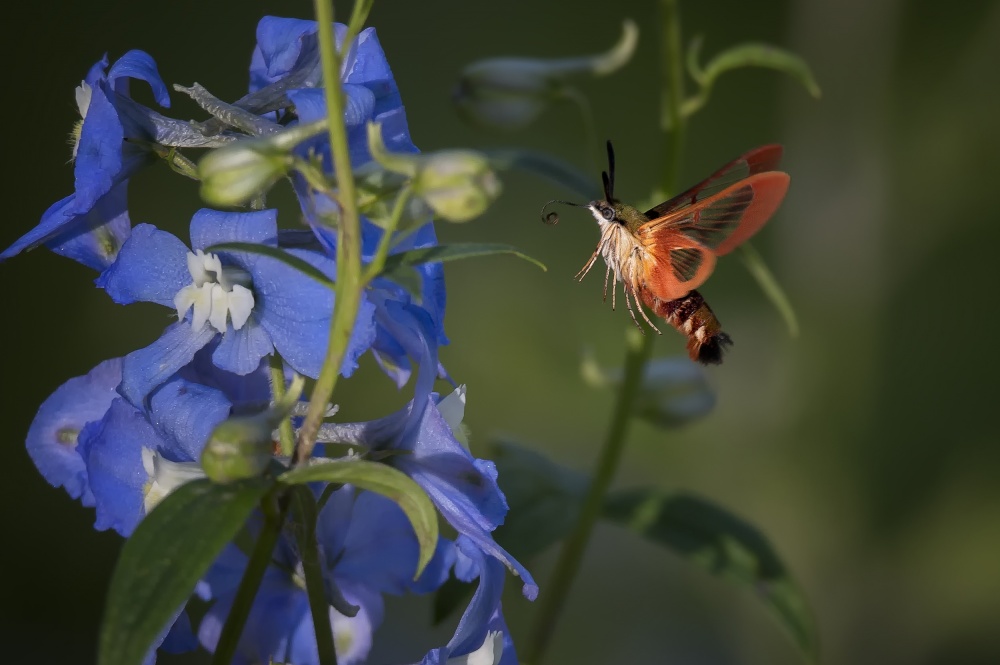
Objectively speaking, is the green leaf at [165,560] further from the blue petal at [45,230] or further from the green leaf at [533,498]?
the green leaf at [533,498]

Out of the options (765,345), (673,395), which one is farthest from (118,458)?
(765,345)

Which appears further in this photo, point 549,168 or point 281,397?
point 549,168

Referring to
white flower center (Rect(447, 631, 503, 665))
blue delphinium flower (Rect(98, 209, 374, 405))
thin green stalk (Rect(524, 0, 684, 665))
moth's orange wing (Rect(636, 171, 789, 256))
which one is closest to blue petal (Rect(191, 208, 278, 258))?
blue delphinium flower (Rect(98, 209, 374, 405))

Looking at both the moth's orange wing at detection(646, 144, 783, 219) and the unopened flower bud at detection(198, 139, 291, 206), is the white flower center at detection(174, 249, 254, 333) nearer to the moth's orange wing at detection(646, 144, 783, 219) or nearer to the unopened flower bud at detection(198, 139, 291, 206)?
the unopened flower bud at detection(198, 139, 291, 206)

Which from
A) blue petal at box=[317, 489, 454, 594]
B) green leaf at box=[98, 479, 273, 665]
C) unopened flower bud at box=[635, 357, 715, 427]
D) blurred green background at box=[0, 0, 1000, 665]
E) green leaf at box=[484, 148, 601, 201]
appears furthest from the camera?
blurred green background at box=[0, 0, 1000, 665]

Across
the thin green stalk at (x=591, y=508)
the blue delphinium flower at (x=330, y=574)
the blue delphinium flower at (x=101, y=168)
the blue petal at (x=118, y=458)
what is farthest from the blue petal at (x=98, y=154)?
the thin green stalk at (x=591, y=508)

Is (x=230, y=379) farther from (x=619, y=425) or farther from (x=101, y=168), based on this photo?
(x=619, y=425)

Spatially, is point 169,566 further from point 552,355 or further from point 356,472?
point 552,355
